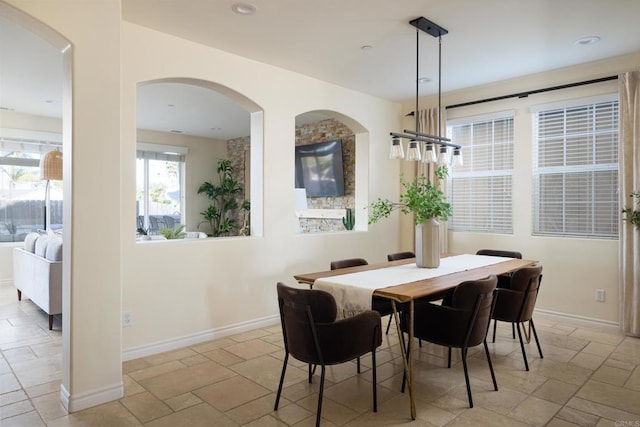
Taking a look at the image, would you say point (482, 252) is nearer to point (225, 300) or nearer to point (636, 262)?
point (636, 262)

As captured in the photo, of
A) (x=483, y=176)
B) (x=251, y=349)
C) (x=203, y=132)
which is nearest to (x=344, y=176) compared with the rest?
(x=483, y=176)

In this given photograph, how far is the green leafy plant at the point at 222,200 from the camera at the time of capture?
9.20m

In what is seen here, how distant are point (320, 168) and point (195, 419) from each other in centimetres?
506

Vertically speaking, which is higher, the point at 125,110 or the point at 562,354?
the point at 125,110

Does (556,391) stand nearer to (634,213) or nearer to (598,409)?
(598,409)

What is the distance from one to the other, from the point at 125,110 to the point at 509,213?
4.25 m

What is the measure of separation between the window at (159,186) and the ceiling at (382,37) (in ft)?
10.8

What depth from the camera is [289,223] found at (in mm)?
4523

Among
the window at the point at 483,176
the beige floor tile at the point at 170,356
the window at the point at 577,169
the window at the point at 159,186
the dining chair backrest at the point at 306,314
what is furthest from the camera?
the window at the point at 159,186

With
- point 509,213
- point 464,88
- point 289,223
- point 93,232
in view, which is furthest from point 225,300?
point 464,88

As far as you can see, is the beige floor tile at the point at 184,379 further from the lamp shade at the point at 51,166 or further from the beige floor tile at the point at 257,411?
the lamp shade at the point at 51,166

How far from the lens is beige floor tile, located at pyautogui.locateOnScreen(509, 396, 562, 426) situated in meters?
2.39

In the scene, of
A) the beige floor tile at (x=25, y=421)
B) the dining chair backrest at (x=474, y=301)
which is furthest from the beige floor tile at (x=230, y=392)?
the dining chair backrest at (x=474, y=301)

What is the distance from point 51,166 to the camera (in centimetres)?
583
